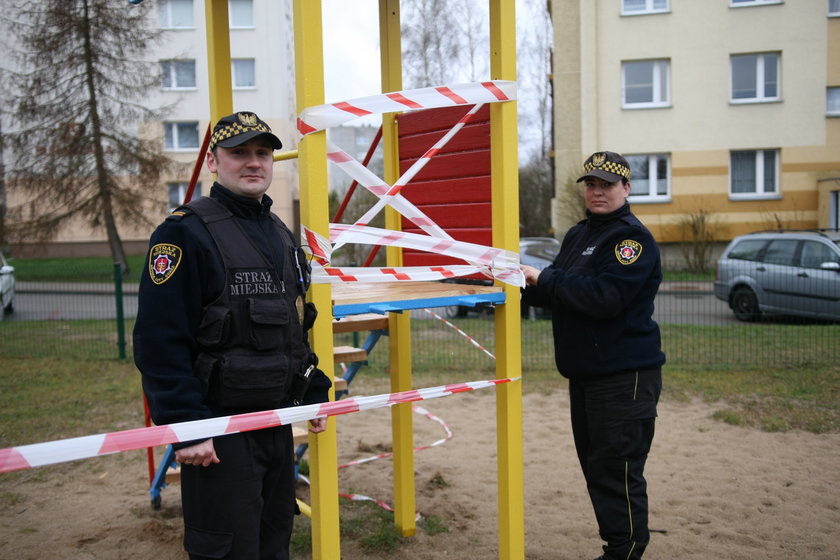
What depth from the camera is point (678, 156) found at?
22.2m

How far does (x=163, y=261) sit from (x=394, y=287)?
60.9 inches

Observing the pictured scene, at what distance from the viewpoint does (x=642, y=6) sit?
2239 cm

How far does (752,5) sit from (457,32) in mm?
9663

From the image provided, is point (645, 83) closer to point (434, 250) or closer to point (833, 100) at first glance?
point (833, 100)

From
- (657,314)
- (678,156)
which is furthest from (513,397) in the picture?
(678,156)

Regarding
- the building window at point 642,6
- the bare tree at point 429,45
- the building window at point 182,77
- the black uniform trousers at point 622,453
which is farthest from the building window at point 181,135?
the black uniform trousers at point 622,453

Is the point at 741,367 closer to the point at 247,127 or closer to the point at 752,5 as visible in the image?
the point at 247,127

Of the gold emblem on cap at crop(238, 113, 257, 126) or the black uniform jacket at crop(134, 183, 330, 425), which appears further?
the gold emblem on cap at crop(238, 113, 257, 126)

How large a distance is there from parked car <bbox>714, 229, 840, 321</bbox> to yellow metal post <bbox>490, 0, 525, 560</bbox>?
26.2ft

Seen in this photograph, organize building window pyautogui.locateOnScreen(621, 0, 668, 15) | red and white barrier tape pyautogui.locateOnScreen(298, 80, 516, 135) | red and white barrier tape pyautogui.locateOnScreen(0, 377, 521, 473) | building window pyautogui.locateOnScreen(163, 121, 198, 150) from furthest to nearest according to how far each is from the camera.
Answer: building window pyautogui.locateOnScreen(163, 121, 198, 150)
building window pyautogui.locateOnScreen(621, 0, 668, 15)
red and white barrier tape pyautogui.locateOnScreen(298, 80, 516, 135)
red and white barrier tape pyautogui.locateOnScreen(0, 377, 521, 473)

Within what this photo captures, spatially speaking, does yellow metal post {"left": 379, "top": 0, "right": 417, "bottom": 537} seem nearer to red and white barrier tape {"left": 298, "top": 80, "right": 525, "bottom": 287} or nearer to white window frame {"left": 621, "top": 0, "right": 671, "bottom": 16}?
red and white barrier tape {"left": 298, "top": 80, "right": 525, "bottom": 287}

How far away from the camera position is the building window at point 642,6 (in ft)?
72.8

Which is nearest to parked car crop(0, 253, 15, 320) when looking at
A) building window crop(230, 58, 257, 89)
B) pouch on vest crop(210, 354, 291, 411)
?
pouch on vest crop(210, 354, 291, 411)

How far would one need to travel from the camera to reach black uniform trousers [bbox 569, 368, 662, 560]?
3.23 meters
